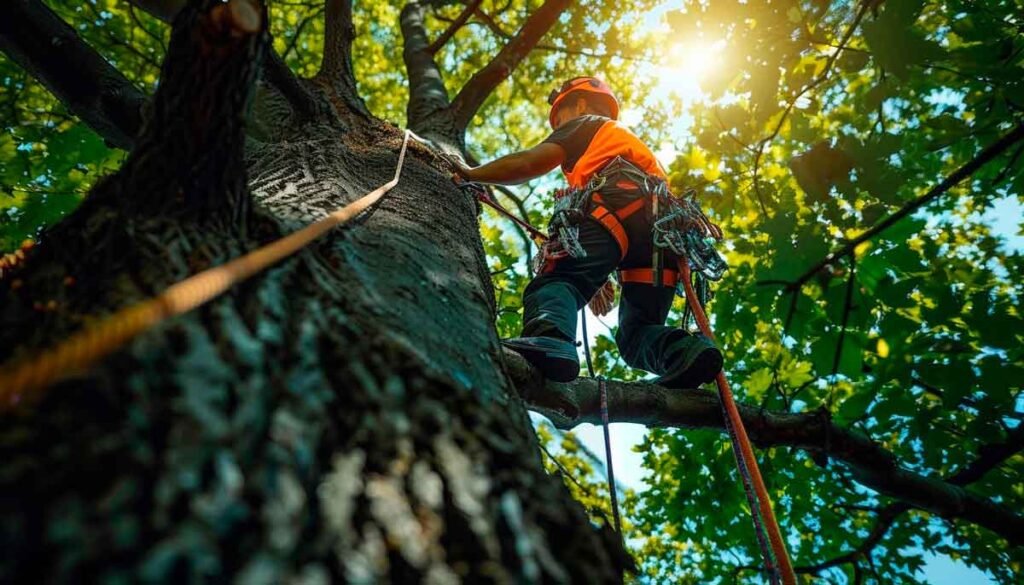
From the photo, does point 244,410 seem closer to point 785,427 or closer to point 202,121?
point 202,121

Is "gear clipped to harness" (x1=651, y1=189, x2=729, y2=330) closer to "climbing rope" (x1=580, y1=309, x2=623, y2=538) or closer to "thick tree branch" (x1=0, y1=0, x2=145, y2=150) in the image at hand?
"climbing rope" (x1=580, y1=309, x2=623, y2=538)

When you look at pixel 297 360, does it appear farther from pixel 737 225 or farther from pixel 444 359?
pixel 737 225

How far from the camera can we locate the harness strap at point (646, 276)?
9.83 ft

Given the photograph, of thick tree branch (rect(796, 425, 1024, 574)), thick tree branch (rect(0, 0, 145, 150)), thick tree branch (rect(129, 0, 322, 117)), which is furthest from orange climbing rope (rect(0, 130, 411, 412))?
thick tree branch (rect(796, 425, 1024, 574))

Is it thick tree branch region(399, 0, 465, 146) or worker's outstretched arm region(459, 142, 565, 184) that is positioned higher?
thick tree branch region(399, 0, 465, 146)

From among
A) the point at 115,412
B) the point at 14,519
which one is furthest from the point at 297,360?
the point at 14,519

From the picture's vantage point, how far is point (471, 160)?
4.06m

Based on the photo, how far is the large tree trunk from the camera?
480 mm

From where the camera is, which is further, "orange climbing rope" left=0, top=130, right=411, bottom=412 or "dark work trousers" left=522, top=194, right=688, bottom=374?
"dark work trousers" left=522, top=194, right=688, bottom=374

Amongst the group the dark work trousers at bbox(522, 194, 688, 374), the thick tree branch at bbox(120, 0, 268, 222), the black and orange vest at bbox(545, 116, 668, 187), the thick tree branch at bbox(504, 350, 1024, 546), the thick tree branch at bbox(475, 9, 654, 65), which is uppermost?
the thick tree branch at bbox(475, 9, 654, 65)

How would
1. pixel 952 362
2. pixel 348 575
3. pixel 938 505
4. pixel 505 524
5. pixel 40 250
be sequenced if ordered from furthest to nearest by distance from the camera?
pixel 938 505
pixel 952 362
pixel 40 250
pixel 505 524
pixel 348 575

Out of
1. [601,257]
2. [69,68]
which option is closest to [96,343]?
[601,257]

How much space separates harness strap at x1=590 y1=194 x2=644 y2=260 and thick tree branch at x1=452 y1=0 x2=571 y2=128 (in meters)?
1.63

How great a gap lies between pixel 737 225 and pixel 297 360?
4680 mm
